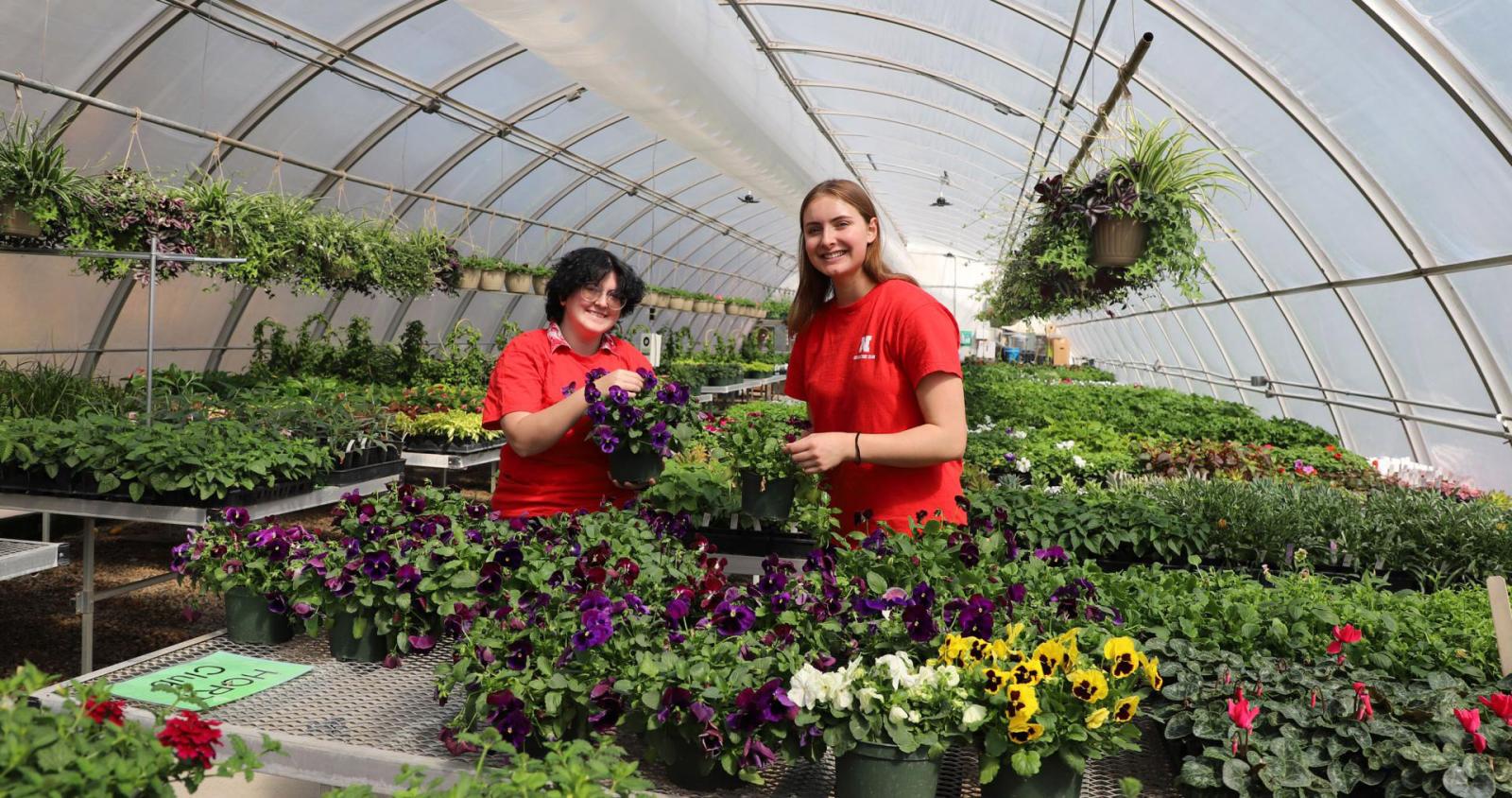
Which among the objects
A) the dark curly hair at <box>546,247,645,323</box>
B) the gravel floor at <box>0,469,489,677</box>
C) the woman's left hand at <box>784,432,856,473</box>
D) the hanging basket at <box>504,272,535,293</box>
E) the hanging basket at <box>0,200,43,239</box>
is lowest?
the gravel floor at <box>0,469,489,677</box>

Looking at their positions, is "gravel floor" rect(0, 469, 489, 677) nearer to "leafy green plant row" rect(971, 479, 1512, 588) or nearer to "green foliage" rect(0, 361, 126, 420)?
"green foliage" rect(0, 361, 126, 420)

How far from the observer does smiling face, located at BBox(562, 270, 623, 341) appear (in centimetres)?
252

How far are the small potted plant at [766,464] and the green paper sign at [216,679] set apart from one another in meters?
1.09

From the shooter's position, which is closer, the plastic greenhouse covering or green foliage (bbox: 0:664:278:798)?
green foliage (bbox: 0:664:278:798)

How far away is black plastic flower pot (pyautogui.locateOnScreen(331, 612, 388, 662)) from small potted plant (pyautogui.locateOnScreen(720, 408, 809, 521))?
93 centimetres

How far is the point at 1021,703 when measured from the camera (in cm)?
139

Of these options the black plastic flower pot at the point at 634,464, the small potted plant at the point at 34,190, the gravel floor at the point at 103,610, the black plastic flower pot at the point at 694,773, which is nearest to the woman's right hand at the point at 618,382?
the black plastic flower pot at the point at 634,464

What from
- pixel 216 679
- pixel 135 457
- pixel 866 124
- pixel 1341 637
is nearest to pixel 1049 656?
pixel 1341 637

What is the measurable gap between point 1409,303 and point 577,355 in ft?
22.0

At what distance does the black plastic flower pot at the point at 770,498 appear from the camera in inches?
98.2

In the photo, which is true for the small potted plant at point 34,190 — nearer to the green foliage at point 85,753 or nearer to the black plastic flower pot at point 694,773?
the green foliage at point 85,753

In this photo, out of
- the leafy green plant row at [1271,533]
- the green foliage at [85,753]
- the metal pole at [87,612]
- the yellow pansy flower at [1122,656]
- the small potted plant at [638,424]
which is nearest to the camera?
the green foliage at [85,753]

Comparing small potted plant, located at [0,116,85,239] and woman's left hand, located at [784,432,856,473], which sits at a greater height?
small potted plant, located at [0,116,85,239]

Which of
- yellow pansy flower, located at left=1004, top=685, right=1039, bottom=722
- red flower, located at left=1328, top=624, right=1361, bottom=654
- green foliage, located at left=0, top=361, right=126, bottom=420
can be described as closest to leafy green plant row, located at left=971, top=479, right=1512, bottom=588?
red flower, located at left=1328, top=624, right=1361, bottom=654
